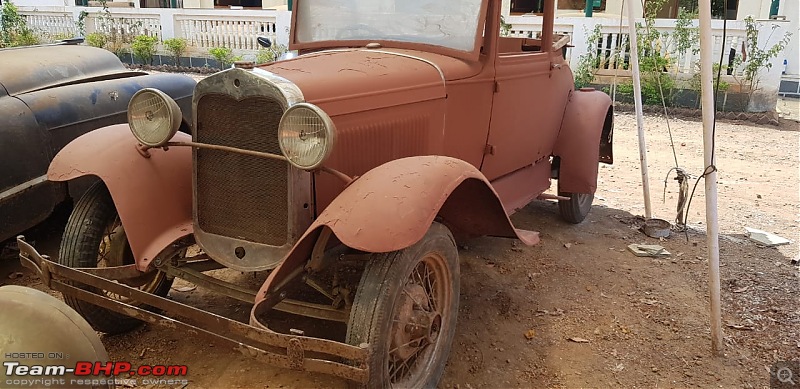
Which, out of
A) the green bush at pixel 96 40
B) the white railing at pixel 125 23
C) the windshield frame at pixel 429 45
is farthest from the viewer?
the white railing at pixel 125 23

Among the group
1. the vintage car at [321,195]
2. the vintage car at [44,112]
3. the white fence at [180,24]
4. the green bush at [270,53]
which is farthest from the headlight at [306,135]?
the white fence at [180,24]

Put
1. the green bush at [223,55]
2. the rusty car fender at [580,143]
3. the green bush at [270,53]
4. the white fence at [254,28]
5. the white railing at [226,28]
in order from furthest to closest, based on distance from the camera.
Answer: the white railing at [226,28] → the green bush at [223,55] → the green bush at [270,53] → the white fence at [254,28] → the rusty car fender at [580,143]

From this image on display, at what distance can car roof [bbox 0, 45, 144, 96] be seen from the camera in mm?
4238

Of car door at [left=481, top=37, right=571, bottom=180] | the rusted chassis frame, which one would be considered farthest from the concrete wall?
the rusted chassis frame

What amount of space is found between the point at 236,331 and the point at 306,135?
0.78m

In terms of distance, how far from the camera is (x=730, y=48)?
Answer: 10.9 meters

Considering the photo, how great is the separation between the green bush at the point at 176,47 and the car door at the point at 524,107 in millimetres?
10673

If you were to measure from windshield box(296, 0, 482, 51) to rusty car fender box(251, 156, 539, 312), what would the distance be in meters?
1.10

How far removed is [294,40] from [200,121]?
49.0 inches

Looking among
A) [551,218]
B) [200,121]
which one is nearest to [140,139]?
[200,121]

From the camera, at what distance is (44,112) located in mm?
4031

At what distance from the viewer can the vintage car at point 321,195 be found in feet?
7.87

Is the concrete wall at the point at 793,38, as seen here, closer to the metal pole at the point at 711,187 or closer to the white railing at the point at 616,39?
the white railing at the point at 616,39

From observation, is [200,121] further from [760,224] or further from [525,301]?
[760,224]
